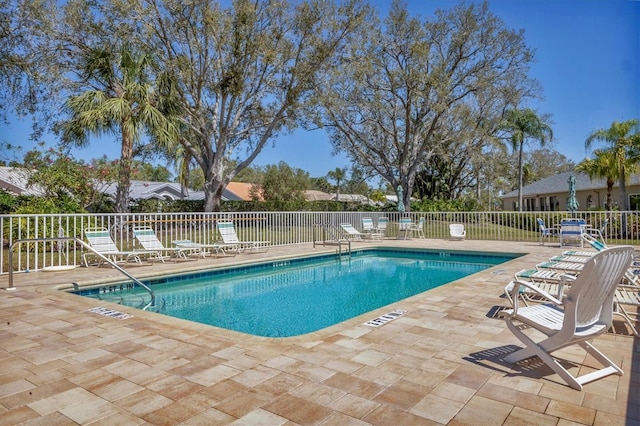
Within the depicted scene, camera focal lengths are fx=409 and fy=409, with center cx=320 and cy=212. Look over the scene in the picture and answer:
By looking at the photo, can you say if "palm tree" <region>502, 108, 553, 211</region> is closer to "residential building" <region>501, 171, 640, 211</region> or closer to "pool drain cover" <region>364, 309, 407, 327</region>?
"residential building" <region>501, 171, 640, 211</region>

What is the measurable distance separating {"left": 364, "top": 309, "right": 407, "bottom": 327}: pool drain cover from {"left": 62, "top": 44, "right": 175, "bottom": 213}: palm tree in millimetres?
10822

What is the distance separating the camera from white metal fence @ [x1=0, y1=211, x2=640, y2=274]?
10031 mm

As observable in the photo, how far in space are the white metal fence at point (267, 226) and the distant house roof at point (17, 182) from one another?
3.11 meters

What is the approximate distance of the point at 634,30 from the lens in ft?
10.3

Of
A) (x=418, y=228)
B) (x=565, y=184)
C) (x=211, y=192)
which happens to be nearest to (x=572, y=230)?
(x=418, y=228)

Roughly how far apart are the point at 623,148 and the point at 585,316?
20170 mm

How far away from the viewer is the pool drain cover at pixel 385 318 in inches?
173

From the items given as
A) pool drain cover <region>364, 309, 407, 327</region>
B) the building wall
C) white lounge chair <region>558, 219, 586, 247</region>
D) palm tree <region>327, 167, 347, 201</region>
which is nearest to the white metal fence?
white lounge chair <region>558, 219, 586, 247</region>

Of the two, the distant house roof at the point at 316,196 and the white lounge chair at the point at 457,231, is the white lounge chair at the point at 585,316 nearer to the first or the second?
the white lounge chair at the point at 457,231

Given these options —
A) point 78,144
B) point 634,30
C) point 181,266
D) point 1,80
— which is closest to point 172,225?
point 181,266

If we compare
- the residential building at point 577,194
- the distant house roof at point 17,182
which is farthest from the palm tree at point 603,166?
the distant house roof at point 17,182

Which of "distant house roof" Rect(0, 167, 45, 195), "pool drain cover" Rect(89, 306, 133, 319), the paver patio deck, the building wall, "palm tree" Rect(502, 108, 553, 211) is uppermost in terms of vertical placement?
"palm tree" Rect(502, 108, 553, 211)

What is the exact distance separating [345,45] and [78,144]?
1189 cm

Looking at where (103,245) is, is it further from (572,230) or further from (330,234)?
(572,230)
